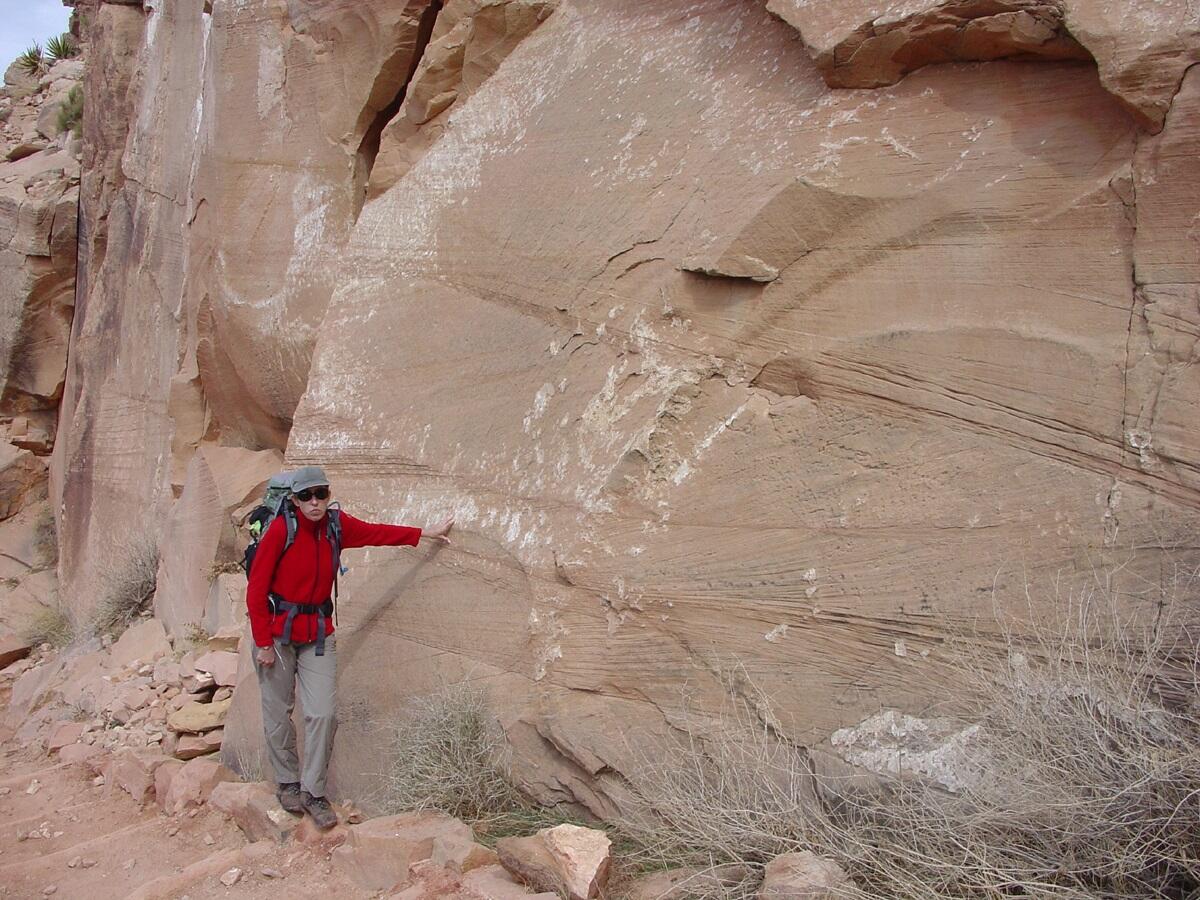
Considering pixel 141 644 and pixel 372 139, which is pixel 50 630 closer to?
pixel 141 644

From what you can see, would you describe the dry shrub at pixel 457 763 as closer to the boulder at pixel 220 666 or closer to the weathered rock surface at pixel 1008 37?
the boulder at pixel 220 666

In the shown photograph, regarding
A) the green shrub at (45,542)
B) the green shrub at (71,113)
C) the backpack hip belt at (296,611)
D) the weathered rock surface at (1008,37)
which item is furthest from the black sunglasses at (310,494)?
the green shrub at (71,113)

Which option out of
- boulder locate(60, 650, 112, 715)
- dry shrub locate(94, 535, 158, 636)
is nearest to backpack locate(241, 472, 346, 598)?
boulder locate(60, 650, 112, 715)

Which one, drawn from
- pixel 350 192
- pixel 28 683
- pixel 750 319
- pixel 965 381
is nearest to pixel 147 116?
pixel 350 192

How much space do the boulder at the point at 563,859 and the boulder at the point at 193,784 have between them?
2.15m

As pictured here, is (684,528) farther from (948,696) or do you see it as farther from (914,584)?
(948,696)

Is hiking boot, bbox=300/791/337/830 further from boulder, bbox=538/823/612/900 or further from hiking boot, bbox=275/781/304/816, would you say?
boulder, bbox=538/823/612/900

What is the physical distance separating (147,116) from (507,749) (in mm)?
6982

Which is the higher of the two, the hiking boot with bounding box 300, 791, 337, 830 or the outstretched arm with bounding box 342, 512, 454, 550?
the outstretched arm with bounding box 342, 512, 454, 550

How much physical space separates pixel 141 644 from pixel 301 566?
3.77 metres

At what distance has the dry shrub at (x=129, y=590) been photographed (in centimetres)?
800

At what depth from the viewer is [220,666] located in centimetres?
634

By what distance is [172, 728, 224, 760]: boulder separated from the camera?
223 inches

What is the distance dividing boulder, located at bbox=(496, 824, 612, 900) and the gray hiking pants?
46.3 inches
